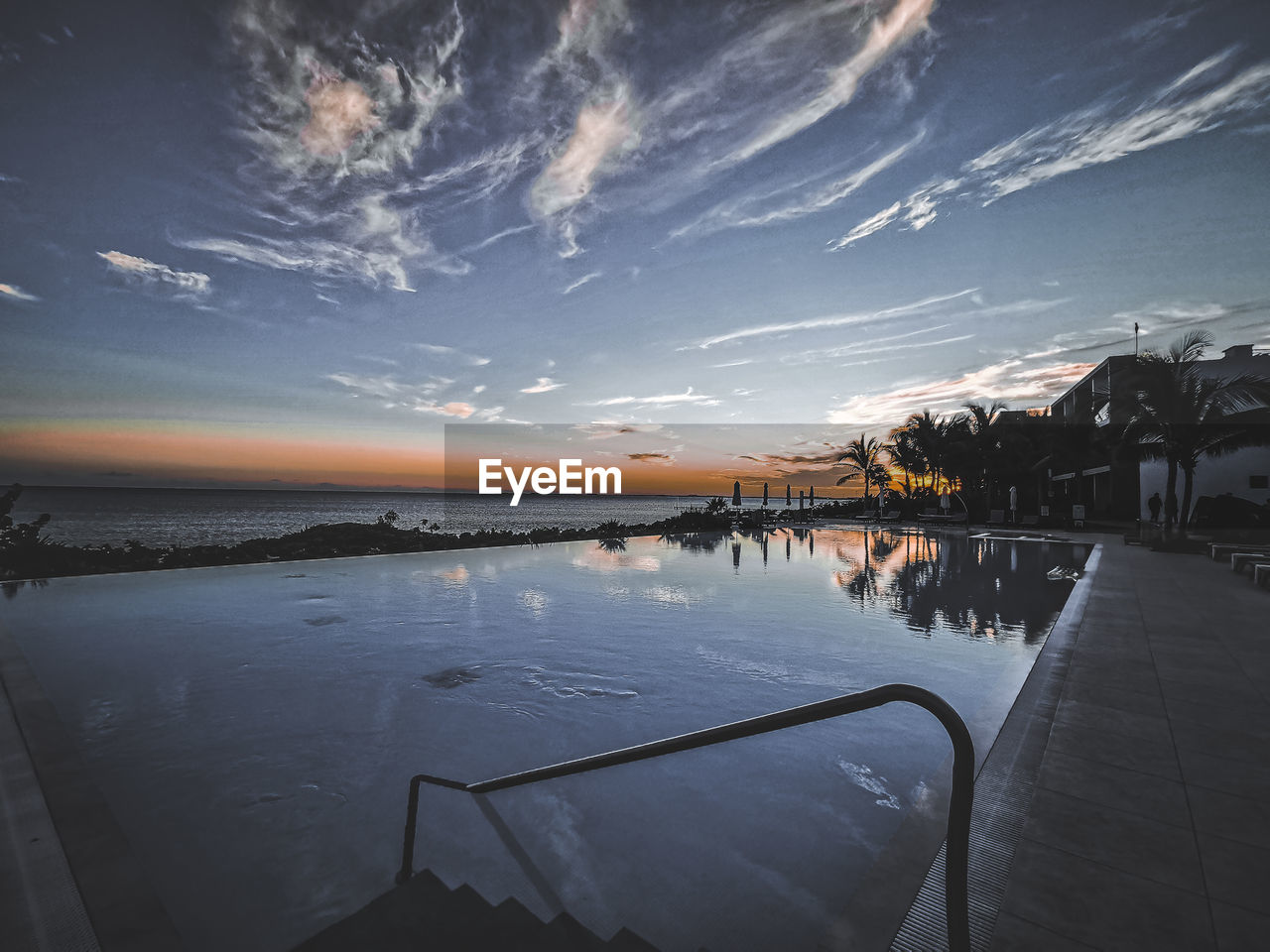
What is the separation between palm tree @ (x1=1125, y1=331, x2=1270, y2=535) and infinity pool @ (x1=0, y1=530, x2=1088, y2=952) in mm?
8622

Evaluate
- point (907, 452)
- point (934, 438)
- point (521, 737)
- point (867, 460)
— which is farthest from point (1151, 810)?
point (867, 460)

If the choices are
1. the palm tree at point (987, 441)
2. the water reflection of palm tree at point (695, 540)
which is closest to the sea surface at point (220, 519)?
the water reflection of palm tree at point (695, 540)

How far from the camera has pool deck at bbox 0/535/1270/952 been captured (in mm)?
1763

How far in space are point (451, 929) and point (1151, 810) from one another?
10.3 feet

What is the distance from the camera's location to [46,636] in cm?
675

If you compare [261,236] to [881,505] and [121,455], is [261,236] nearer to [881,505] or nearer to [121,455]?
[121,455]

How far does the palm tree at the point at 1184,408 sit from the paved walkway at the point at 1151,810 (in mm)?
12817

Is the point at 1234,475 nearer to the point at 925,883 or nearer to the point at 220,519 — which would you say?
the point at 925,883

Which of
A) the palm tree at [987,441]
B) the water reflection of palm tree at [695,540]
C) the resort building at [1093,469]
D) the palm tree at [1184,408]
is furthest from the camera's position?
the palm tree at [987,441]

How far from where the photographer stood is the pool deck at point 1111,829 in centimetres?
176

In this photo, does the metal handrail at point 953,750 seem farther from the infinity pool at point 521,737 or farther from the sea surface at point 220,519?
the sea surface at point 220,519

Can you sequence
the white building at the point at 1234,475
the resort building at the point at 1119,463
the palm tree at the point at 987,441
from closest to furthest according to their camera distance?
the resort building at the point at 1119,463 → the white building at the point at 1234,475 → the palm tree at the point at 987,441

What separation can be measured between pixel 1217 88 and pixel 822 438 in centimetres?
3739

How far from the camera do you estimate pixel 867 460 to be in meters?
41.0
